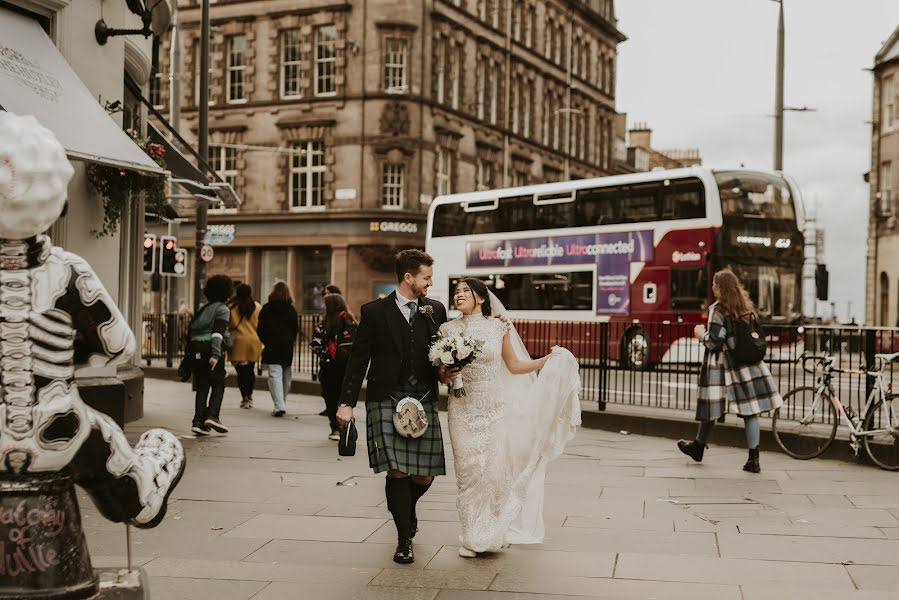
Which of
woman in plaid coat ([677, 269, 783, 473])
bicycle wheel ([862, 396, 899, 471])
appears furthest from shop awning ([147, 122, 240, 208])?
bicycle wheel ([862, 396, 899, 471])

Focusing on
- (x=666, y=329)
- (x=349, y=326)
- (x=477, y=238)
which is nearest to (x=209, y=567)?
(x=349, y=326)

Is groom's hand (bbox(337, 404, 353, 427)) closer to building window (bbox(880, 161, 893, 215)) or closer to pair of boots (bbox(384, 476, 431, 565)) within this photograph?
pair of boots (bbox(384, 476, 431, 565))

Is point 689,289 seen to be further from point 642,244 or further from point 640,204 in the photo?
point 640,204

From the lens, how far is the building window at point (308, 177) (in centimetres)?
3984

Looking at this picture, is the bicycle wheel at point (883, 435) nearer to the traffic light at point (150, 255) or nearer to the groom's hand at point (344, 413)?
the groom's hand at point (344, 413)

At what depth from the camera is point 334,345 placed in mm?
12297

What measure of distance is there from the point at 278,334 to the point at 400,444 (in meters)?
7.84

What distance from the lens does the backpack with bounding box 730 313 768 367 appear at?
9.89 metres

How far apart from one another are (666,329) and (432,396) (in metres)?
8.62

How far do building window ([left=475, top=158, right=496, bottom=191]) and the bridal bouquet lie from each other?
3715 centimetres

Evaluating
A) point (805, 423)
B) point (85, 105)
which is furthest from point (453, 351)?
point (805, 423)

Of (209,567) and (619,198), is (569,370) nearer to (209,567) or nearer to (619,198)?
(209,567)

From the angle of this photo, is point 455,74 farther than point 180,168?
Yes

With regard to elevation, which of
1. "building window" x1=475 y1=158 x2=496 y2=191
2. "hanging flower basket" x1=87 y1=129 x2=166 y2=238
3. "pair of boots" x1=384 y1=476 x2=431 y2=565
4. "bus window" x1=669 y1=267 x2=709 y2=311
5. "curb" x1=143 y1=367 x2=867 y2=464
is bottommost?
"curb" x1=143 y1=367 x2=867 y2=464
